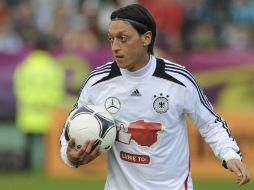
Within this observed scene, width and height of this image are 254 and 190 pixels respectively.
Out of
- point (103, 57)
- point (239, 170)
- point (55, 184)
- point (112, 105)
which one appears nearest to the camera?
point (239, 170)

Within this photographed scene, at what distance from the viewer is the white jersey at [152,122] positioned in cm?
652

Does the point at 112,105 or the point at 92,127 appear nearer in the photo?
the point at 92,127

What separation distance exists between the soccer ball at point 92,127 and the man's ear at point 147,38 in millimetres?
563

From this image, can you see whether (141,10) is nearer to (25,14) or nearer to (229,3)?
(25,14)

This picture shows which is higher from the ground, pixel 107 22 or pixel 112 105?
pixel 107 22

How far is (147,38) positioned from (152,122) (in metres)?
0.60

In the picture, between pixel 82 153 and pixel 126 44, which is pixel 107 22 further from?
pixel 82 153

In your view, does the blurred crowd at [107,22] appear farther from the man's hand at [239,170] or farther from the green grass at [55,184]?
the man's hand at [239,170]

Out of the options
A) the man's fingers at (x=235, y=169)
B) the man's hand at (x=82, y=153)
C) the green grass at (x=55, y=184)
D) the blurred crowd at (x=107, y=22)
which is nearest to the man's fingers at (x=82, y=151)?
the man's hand at (x=82, y=153)

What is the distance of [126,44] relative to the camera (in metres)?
6.44

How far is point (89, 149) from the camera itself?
6.22 meters

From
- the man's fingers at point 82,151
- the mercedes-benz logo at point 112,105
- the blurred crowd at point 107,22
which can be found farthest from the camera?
the blurred crowd at point 107,22

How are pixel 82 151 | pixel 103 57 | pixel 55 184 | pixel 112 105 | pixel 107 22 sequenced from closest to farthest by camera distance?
pixel 82 151
pixel 112 105
pixel 55 184
pixel 103 57
pixel 107 22

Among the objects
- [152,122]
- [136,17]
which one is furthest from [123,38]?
[152,122]
